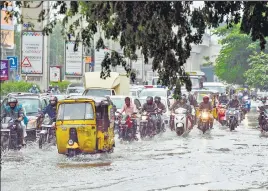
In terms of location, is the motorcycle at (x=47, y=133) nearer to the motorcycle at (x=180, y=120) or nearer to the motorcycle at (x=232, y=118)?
the motorcycle at (x=180, y=120)

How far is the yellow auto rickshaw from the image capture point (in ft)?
69.5

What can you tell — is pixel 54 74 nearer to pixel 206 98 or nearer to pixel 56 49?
pixel 206 98

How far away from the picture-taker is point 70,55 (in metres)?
49.2

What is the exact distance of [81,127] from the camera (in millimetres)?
21156

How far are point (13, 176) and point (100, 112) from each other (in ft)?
16.5

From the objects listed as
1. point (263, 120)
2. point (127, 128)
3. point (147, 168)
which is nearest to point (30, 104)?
point (127, 128)

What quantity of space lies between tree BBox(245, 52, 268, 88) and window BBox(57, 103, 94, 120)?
178 feet

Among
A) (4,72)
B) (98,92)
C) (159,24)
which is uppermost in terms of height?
(159,24)

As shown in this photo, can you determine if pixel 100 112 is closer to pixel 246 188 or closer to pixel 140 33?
pixel 246 188

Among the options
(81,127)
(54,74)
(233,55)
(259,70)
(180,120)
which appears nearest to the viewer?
(81,127)

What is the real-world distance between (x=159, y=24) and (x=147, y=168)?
876 cm

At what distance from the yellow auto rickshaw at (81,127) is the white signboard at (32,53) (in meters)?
18.3

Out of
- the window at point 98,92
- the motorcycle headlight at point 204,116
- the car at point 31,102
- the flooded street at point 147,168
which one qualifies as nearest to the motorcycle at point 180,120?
the motorcycle headlight at point 204,116

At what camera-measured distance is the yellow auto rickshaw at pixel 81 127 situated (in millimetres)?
21188
